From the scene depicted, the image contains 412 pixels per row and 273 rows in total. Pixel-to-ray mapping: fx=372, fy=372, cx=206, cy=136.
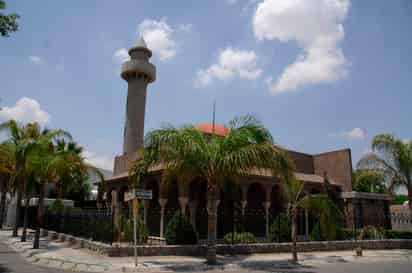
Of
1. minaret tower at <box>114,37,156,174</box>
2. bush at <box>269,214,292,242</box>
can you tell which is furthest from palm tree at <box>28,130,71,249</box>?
minaret tower at <box>114,37,156,174</box>

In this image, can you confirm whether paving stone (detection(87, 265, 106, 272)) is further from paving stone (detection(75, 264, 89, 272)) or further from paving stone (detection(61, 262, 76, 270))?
paving stone (detection(61, 262, 76, 270))

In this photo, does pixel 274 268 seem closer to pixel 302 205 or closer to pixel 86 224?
pixel 302 205

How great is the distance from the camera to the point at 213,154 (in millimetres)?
11852

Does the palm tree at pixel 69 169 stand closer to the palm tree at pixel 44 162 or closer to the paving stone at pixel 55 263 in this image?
the palm tree at pixel 44 162

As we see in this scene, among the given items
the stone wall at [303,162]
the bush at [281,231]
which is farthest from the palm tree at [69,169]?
the stone wall at [303,162]

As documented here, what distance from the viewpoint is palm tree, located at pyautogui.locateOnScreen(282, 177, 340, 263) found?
13.1 meters

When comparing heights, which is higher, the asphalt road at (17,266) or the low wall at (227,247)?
the low wall at (227,247)

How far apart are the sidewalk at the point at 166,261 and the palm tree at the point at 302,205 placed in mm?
1137

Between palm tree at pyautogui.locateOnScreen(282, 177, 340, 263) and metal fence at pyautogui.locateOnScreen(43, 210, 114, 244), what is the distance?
21.5 feet

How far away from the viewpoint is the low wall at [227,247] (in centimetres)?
1295

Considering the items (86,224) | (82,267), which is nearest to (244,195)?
(86,224)

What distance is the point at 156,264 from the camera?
11.5 meters

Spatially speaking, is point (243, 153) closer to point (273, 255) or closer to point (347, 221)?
point (273, 255)

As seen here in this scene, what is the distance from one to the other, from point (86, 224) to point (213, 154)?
8.66 metres
